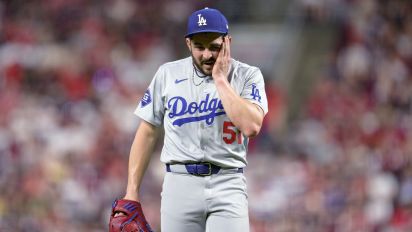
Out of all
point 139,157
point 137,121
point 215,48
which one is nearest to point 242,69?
point 215,48

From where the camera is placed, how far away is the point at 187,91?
4.80 m

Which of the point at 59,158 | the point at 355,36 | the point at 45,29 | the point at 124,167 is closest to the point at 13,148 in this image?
the point at 59,158

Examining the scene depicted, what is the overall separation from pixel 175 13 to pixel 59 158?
13.1 feet

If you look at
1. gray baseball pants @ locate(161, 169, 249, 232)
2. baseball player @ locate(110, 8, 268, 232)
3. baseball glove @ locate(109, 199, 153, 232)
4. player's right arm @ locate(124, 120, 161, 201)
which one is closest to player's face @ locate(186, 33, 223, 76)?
baseball player @ locate(110, 8, 268, 232)

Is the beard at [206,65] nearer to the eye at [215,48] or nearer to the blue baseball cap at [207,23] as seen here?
the eye at [215,48]

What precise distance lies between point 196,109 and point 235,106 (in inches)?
12.0

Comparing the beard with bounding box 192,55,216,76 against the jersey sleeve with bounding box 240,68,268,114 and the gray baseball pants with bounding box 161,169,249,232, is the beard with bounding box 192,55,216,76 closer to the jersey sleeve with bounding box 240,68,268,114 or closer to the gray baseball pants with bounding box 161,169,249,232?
the jersey sleeve with bounding box 240,68,268,114

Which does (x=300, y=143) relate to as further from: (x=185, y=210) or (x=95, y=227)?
(x=185, y=210)

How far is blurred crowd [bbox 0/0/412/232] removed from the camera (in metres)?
10.1

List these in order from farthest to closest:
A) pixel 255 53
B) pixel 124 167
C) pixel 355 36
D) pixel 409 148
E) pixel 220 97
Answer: pixel 255 53 < pixel 355 36 < pixel 124 167 < pixel 409 148 < pixel 220 97

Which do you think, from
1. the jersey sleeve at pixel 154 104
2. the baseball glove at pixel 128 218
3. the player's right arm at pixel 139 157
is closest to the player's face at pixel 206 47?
the jersey sleeve at pixel 154 104

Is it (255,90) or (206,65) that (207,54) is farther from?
(255,90)

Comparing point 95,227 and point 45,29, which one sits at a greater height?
point 45,29

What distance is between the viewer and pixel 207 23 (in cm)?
463
